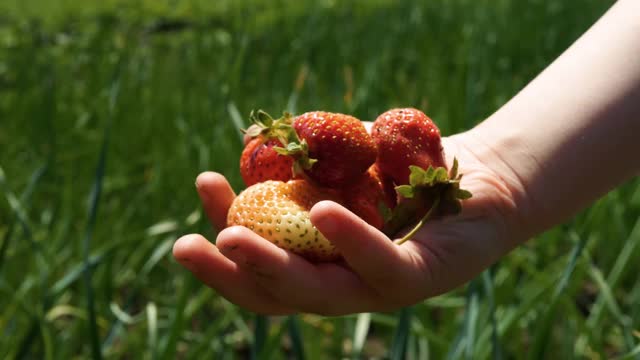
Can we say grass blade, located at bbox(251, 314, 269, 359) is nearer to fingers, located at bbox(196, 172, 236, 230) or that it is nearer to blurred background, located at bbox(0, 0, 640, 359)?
blurred background, located at bbox(0, 0, 640, 359)

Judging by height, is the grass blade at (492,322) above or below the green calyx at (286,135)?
below

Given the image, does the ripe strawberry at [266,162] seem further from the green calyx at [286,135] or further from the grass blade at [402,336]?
the grass blade at [402,336]

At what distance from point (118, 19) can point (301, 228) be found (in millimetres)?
3173

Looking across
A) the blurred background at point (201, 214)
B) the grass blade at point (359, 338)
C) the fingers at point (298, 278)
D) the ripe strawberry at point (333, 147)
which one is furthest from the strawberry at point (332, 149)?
the grass blade at point (359, 338)

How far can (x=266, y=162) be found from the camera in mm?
959

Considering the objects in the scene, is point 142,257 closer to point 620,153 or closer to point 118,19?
point 620,153

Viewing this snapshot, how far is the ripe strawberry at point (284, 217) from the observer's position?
0.84m

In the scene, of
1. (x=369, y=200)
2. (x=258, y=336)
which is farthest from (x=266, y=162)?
(x=258, y=336)

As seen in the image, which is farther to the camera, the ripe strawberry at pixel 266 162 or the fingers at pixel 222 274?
the ripe strawberry at pixel 266 162

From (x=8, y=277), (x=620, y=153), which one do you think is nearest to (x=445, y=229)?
(x=620, y=153)

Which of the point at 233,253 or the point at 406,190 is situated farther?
the point at 406,190

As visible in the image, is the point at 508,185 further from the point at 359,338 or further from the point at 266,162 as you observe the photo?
the point at 359,338

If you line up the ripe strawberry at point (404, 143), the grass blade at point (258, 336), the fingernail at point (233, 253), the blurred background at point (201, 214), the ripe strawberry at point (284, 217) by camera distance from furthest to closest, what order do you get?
the blurred background at point (201, 214) < the grass blade at point (258, 336) < the ripe strawberry at point (404, 143) < the ripe strawberry at point (284, 217) < the fingernail at point (233, 253)

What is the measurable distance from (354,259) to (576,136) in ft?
1.12
